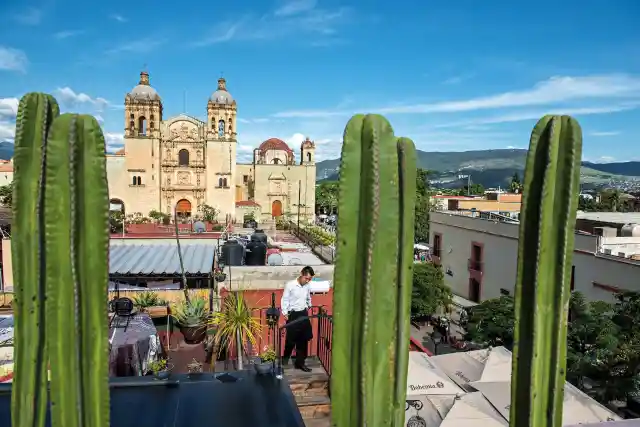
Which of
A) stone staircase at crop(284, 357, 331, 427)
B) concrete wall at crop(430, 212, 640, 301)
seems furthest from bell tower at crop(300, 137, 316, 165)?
stone staircase at crop(284, 357, 331, 427)

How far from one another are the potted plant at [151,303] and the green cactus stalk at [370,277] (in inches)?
238

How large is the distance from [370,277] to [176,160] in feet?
142

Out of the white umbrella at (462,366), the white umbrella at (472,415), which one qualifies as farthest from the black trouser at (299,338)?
the white umbrella at (462,366)

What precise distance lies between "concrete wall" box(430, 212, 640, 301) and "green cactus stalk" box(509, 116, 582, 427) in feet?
39.8

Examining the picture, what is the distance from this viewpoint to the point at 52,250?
2.06m

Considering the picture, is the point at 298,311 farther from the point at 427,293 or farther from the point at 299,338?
the point at 427,293

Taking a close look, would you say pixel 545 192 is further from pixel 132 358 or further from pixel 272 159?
pixel 272 159

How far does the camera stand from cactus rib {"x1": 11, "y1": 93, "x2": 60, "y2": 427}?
2.08 meters

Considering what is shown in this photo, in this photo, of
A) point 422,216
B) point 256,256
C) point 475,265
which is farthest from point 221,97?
point 256,256

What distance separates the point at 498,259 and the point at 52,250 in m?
20.3

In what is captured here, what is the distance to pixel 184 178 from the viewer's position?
43312mm

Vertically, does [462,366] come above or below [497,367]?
below

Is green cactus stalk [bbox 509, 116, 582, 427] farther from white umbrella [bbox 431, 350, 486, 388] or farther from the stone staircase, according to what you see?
white umbrella [bbox 431, 350, 486, 388]

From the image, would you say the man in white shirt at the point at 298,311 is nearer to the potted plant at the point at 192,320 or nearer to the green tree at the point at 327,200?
the potted plant at the point at 192,320
